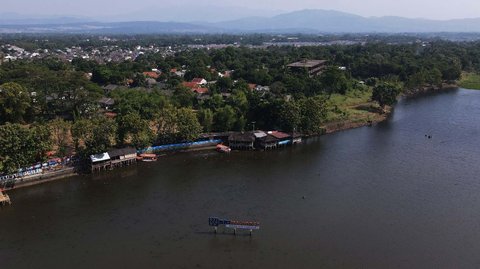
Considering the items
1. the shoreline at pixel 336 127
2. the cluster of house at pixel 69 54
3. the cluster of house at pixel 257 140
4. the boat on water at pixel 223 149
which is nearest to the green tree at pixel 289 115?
the cluster of house at pixel 257 140

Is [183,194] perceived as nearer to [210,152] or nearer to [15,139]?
[210,152]

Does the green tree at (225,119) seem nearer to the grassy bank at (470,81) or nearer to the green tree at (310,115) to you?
the green tree at (310,115)

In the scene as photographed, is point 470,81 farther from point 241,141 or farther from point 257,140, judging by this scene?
point 241,141

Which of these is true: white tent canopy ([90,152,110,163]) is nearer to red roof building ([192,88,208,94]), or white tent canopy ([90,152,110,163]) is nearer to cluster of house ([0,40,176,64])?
red roof building ([192,88,208,94])

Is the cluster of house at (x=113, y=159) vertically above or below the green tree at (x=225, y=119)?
below

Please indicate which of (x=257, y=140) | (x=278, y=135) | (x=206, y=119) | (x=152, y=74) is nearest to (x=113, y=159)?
(x=206, y=119)

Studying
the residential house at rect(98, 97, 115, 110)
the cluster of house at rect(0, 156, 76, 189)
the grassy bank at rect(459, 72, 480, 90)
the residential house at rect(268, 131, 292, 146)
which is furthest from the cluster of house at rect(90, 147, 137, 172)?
the grassy bank at rect(459, 72, 480, 90)
